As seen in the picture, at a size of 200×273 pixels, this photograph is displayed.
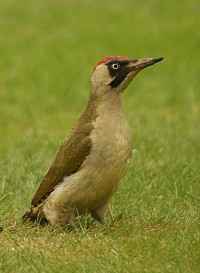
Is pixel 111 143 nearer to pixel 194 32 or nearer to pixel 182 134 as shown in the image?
pixel 182 134

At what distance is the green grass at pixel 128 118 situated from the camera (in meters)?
6.78

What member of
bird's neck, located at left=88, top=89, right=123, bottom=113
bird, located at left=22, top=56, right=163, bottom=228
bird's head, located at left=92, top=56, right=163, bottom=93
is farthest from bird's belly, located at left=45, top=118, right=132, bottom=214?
bird's head, located at left=92, top=56, right=163, bottom=93

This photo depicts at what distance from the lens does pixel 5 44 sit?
1727 cm

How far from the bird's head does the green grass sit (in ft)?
3.05

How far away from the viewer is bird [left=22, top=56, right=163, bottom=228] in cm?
734

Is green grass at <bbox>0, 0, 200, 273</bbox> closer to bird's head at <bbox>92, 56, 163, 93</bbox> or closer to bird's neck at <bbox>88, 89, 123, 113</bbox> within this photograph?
bird's neck at <bbox>88, 89, 123, 113</bbox>

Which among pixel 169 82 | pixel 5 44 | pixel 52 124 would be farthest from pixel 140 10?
pixel 52 124

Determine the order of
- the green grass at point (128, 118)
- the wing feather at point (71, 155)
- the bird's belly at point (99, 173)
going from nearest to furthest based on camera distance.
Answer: the green grass at point (128, 118)
the bird's belly at point (99, 173)
the wing feather at point (71, 155)

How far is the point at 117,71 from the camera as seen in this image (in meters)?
7.59

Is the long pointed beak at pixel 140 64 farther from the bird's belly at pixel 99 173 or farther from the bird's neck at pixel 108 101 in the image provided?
the bird's belly at pixel 99 173

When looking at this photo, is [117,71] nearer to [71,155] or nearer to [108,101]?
[108,101]

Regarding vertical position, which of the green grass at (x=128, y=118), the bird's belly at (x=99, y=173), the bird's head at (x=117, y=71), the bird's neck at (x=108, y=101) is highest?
the bird's head at (x=117, y=71)

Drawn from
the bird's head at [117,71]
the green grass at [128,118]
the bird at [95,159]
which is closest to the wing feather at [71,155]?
the bird at [95,159]

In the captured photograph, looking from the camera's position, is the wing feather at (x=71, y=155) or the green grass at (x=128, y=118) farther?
the wing feather at (x=71, y=155)
